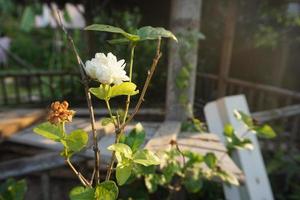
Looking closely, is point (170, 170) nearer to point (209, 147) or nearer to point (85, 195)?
point (209, 147)

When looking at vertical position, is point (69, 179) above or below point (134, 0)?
below

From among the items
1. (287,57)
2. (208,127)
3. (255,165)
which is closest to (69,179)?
(208,127)

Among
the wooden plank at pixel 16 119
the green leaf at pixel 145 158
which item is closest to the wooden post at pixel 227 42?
the wooden plank at pixel 16 119

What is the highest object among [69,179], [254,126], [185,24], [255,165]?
[185,24]

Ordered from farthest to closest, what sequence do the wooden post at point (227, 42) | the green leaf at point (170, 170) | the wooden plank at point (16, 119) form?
the wooden post at point (227, 42) → the wooden plank at point (16, 119) → the green leaf at point (170, 170)

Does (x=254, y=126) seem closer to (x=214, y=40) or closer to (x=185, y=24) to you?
(x=185, y=24)

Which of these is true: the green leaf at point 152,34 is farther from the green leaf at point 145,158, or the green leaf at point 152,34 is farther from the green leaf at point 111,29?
the green leaf at point 145,158

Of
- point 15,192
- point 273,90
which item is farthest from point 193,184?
point 273,90
